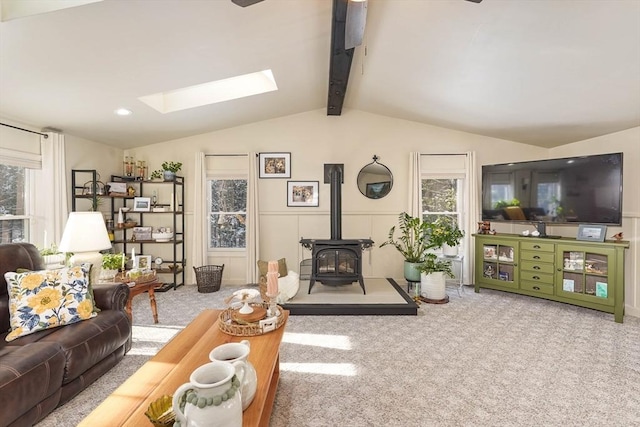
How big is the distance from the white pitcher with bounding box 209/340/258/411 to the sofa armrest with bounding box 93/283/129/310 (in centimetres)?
166

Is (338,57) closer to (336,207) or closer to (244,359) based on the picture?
(336,207)

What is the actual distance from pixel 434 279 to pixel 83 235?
13.1 feet

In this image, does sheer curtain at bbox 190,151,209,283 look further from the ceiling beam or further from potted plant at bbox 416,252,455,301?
potted plant at bbox 416,252,455,301

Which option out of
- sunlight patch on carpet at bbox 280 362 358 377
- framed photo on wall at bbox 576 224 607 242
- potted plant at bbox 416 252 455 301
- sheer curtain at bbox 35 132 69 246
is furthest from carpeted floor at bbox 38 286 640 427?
sheer curtain at bbox 35 132 69 246

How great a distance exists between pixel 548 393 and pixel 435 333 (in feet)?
3.56

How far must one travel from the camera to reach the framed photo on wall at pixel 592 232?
11.7 feet

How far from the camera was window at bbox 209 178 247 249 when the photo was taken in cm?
520

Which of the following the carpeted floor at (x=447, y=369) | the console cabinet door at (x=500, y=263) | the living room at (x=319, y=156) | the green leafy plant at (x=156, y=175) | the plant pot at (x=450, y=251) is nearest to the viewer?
the carpeted floor at (x=447, y=369)

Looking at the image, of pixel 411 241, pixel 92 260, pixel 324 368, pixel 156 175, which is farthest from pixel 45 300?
pixel 411 241

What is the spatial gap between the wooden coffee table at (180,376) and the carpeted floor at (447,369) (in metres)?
0.47

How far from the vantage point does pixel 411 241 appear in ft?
16.1

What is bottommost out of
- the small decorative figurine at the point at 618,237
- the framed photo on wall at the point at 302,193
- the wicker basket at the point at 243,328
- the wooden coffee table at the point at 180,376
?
the wooden coffee table at the point at 180,376

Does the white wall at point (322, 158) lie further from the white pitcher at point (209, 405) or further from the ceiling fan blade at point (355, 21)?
the white pitcher at point (209, 405)

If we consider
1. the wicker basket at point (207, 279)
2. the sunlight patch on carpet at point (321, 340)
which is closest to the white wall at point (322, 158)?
the wicker basket at point (207, 279)
